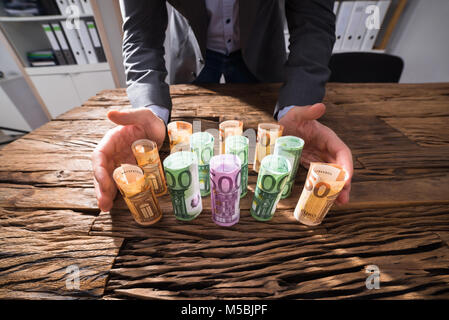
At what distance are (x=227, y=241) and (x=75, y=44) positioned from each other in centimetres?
268

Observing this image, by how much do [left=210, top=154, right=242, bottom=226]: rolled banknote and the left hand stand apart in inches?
13.2

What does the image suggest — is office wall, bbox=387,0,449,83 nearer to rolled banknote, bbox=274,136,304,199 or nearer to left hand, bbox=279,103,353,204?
left hand, bbox=279,103,353,204

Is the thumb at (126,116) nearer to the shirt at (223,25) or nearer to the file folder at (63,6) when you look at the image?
the shirt at (223,25)

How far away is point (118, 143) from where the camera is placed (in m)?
0.72

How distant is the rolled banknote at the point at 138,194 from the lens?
0.53 meters

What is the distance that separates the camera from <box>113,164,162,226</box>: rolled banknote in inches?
A: 21.0

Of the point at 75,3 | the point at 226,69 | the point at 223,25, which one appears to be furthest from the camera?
the point at 75,3

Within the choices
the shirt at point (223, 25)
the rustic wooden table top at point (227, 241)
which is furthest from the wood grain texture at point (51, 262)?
the shirt at point (223, 25)

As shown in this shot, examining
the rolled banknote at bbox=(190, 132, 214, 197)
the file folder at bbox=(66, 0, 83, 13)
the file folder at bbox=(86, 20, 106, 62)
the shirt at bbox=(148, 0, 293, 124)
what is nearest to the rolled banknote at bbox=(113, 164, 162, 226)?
the rolled banknote at bbox=(190, 132, 214, 197)

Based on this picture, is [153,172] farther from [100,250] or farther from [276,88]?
[276,88]

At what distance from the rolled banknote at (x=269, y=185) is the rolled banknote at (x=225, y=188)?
7cm

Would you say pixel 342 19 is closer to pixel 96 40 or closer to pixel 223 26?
pixel 223 26

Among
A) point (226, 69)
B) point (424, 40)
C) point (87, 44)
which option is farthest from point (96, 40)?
point (424, 40)

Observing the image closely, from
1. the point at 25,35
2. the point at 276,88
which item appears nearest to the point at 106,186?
the point at 276,88
